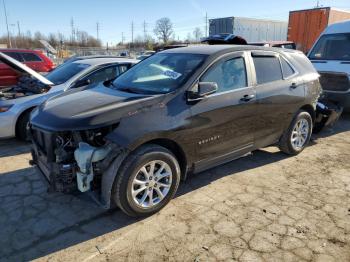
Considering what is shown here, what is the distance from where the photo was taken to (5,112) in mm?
5730

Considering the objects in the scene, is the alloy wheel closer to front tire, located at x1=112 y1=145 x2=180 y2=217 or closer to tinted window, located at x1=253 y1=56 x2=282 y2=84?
front tire, located at x1=112 y1=145 x2=180 y2=217

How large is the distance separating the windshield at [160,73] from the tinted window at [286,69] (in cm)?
166

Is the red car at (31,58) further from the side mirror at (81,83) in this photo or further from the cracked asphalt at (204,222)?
the cracked asphalt at (204,222)

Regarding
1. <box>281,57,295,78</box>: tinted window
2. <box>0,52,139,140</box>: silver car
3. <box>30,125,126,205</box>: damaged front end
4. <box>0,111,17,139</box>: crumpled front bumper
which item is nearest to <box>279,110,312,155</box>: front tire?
<box>281,57,295,78</box>: tinted window

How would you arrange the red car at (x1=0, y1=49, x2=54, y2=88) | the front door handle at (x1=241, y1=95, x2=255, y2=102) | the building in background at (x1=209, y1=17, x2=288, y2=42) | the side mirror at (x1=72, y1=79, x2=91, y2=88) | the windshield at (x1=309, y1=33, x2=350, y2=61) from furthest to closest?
1. the building in background at (x1=209, y1=17, x2=288, y2=42)
2. the red car at (x1=0, y1=49, x2=54, y2=88)
3. the windshield at (x1=309, y1=33, x2=350, y2=61)
4. the side mirror at (x1=72, y1=79, x2=91, y2=88)
5. the front door handle at (x1=241, y1=95, x2=255, y2=102)

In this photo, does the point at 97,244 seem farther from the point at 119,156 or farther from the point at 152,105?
the point at 152,105

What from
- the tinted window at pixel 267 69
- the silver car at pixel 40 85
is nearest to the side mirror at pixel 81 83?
the silver car at pixel 40 85

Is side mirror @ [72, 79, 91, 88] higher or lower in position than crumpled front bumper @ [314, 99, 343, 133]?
higher

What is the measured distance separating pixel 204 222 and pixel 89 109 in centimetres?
177

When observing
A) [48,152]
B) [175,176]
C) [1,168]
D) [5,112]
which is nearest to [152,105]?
[175,176]

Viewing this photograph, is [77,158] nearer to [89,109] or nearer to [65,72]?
[89,109]

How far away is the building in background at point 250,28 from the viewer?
18.8m

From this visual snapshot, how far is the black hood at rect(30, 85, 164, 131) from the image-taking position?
319 cm

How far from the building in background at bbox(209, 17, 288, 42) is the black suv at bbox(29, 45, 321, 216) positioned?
578 inches
